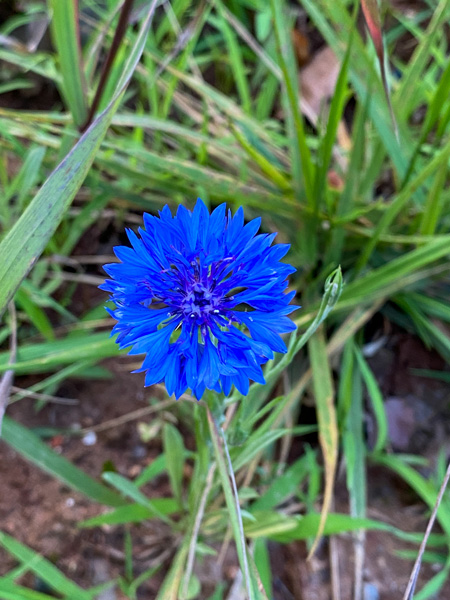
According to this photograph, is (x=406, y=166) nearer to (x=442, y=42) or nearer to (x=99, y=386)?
(x=442, y=42)

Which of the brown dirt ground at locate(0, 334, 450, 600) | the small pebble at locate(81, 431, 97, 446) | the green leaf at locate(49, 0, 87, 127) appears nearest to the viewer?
the green leaf at locate(49, 0, 87, 127)

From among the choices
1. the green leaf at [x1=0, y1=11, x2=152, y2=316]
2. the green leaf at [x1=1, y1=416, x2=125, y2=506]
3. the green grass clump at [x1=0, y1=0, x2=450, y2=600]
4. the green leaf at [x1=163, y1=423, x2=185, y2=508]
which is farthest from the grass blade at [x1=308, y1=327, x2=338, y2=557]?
the green leaf at [x1=0, y1=11, x2=152, y2=316]

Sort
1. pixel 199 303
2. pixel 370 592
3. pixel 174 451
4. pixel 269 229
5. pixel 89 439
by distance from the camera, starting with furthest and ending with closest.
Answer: pixel 269 229 < pixel 89 439 < pixel 370 592 < pixel 174 451 < pixel 199 303

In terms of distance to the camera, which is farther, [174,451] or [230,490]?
[174,451]

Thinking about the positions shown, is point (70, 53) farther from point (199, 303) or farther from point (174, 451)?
point (174, 451)

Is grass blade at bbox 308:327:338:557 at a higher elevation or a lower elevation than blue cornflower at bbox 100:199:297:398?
lower

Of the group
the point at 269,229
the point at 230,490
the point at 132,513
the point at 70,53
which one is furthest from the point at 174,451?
the point at 70,53

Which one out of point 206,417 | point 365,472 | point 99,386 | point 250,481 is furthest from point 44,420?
point 365,472

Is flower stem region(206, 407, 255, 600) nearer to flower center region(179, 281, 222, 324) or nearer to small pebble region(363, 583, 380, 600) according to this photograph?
flower center region(179, 281, 222, 324)
